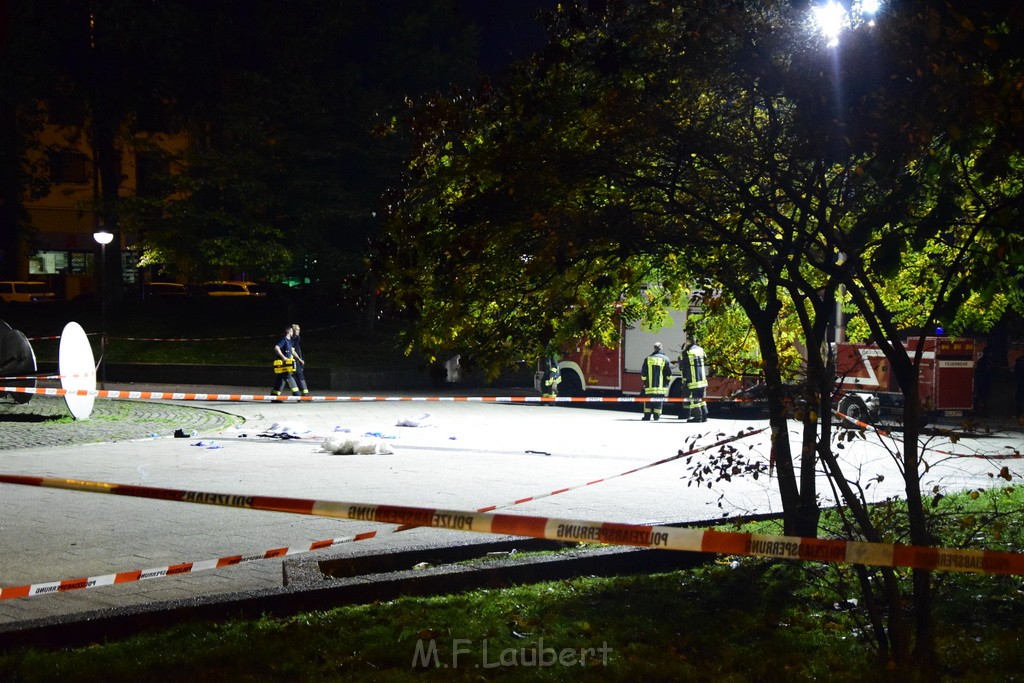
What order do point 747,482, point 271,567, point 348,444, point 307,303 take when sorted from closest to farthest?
1. point 271,567
2. point 747,482
3. point 348,444
4. point 307,303

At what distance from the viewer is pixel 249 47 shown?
119 feet

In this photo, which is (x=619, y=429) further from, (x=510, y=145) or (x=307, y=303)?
(x=307, y=303)

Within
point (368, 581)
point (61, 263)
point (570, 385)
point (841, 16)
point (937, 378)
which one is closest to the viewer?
point (841, 16)

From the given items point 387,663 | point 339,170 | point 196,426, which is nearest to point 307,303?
point 339,170

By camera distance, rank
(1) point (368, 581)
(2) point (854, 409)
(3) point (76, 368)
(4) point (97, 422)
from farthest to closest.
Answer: (2) point (854, 409) < (4) point (97, 422) < (3) point (76, 368) < (1) point (368, 581)

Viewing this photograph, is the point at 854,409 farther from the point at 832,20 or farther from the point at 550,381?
the point at 832,20

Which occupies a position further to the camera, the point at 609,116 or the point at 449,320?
the point at 449,320

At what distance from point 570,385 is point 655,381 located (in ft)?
17.7

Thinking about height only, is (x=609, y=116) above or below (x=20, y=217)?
below

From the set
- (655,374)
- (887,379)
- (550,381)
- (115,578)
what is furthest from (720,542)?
(550,381)

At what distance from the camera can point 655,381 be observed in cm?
2195

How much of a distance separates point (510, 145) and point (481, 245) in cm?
58

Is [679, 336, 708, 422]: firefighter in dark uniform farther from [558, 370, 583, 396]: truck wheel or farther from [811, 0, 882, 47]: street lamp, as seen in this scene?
[811, 0, 882, 47]: street lamp

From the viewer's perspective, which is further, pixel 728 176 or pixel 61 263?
pixel 61 263
